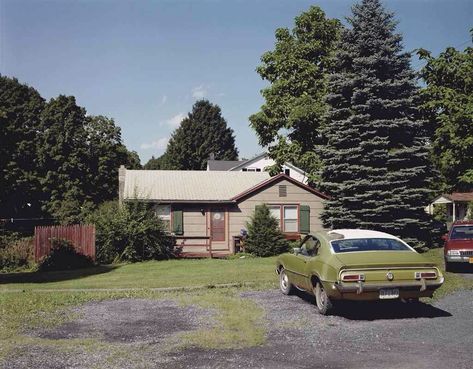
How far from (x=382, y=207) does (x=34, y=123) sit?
42106 mm

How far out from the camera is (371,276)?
9.02 meters

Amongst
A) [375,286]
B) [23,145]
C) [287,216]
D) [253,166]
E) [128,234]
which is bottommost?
[375,286]

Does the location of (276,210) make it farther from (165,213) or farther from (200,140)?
(200,140)

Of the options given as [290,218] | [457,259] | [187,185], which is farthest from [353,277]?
[187,185]

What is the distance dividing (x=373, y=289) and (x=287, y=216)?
67.7ft

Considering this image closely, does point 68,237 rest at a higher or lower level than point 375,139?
lower

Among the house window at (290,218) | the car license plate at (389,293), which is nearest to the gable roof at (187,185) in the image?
the house window at (290,218)

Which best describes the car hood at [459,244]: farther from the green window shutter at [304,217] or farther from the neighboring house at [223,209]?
the green window shutter at [304,217]

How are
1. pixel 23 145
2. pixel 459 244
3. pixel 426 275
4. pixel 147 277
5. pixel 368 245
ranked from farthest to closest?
1. pixel 23 145
2. pixel 147 277
3. pixel 459 244
4. pixel 368 245
5. pixel 426 275

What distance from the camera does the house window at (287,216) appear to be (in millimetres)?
29469

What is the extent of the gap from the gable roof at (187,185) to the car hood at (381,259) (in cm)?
1853

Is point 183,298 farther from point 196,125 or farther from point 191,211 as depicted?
point 196,125

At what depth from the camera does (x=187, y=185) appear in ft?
102

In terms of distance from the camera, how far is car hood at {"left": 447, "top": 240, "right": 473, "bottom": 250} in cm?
1586
